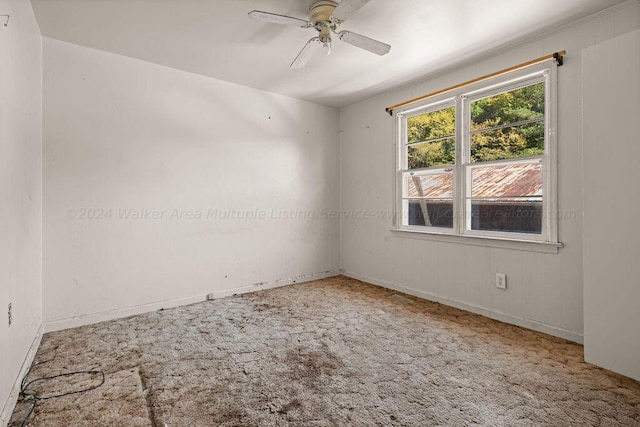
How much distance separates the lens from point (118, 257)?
3197 millimetres

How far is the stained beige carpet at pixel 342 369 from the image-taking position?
5.66ft

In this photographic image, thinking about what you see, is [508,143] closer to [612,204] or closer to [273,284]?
[612,204]

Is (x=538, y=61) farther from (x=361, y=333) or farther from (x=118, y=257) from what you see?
(x=118, y=257)

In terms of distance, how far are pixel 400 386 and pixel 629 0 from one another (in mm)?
3130

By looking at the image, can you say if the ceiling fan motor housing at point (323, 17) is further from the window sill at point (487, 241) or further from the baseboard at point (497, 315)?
the baseboard at point (497, 315)

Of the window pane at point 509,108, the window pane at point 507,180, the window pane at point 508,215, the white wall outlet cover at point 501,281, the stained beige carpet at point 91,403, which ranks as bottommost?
the stained beige carpet at point 91,403

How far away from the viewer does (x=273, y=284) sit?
432 centimetres

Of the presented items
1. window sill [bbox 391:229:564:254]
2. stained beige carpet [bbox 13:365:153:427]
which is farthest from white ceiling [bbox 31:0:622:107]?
stained beige carpet [bbox 13:365:153:427]

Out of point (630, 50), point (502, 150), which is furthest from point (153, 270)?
point (630, 50)

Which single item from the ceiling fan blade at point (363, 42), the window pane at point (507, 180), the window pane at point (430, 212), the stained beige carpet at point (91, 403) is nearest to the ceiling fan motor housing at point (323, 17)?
the ceiling fan blade at point (363, 42)

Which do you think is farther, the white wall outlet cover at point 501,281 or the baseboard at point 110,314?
the white wall outlet cover at point 501,281

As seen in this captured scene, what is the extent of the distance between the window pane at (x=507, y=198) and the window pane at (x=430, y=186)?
279mm

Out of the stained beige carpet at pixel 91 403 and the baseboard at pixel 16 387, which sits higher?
the baseboard at pixel 16 387

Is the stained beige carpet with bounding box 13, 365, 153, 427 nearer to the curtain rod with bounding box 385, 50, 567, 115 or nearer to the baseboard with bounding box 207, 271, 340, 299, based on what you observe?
the baseboard with bounding box 207, 271, 340, 299
